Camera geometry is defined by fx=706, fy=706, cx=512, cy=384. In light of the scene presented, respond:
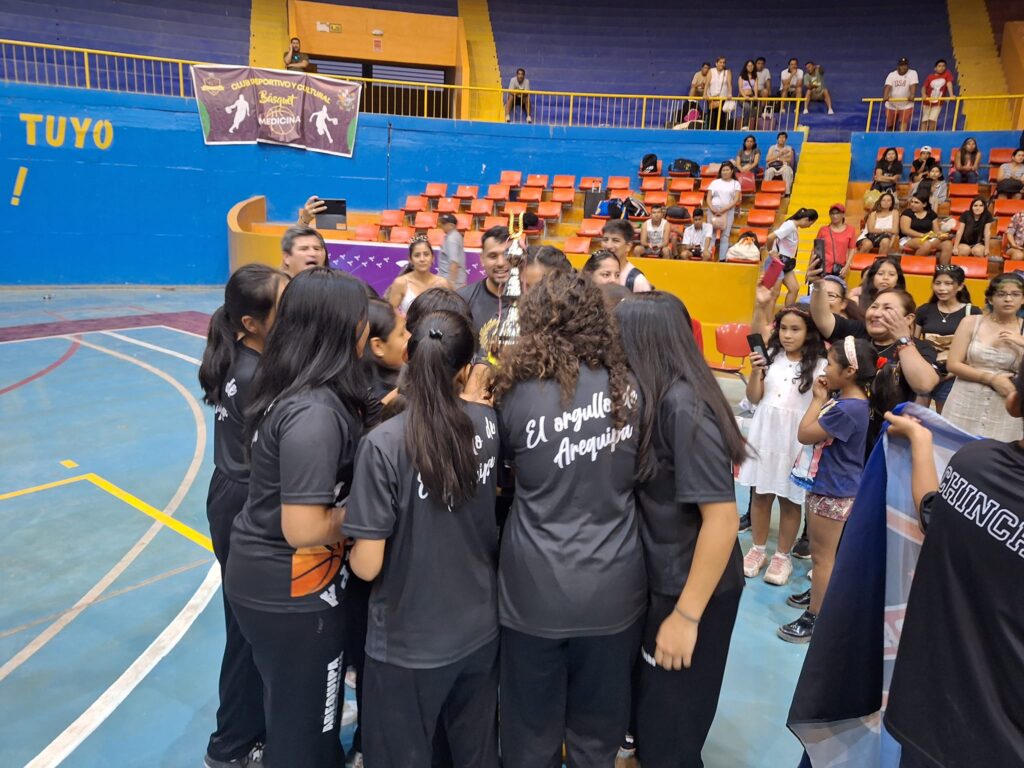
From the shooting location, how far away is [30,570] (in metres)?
4.28

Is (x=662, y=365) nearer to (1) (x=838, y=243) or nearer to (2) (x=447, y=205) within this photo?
(1) (x=838, y=243)

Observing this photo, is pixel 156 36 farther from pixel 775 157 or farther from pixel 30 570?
pixel 30 570

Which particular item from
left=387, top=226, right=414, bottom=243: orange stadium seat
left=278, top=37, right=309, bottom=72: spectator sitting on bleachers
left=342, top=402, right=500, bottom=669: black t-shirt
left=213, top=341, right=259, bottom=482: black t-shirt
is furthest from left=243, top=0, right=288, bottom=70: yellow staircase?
left=342, top=402, right=500, bottom=669: black t-shirt

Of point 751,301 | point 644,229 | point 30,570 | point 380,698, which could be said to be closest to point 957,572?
point 380,698

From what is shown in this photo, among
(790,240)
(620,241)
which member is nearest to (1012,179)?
(790,240)

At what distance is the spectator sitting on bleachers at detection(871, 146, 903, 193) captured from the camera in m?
13.0

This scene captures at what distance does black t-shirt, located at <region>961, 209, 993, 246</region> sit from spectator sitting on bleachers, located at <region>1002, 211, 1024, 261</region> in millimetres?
599

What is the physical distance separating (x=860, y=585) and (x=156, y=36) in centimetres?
2153

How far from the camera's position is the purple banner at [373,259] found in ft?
38.2

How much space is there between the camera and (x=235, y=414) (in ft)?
8.63

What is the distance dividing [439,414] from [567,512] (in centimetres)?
49

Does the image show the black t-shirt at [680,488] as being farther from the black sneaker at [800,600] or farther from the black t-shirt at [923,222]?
the black t-shirt at [923,222]

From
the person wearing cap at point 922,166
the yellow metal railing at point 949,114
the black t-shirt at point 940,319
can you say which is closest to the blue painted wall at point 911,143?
the yellow metal railing at point 949,114

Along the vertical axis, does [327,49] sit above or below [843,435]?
above
